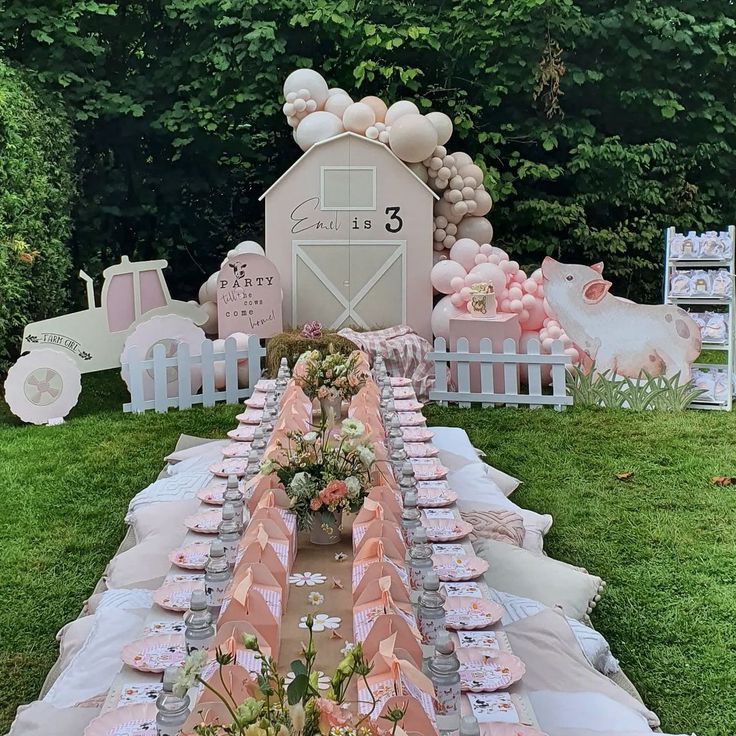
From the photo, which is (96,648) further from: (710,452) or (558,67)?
(558,67)

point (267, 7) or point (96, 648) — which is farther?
point (267, 7)

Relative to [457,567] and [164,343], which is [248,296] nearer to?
[164,343]

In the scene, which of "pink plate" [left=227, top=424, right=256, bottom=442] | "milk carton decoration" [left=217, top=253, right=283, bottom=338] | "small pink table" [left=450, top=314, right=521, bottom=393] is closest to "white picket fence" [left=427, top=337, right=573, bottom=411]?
"small pink table" [left=450, top=314, right=521, bottom=393]

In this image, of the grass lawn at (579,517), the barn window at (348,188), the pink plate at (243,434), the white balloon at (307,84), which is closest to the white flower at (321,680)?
the grass lawn at (579,517)

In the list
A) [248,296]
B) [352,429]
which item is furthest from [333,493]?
[248,296]

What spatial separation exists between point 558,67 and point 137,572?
792 centimetres

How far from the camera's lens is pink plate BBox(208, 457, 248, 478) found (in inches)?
150

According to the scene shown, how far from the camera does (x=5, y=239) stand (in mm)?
7062

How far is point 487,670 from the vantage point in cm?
228

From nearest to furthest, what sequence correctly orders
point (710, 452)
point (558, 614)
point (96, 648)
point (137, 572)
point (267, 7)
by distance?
point (96, 648)
point (558, 614)
point (137, 572)
point (710, 452)
point (267, 7)

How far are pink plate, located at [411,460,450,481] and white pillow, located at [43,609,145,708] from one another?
131 centimetres

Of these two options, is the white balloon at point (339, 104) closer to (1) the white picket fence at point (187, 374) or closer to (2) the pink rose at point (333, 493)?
(1) the white picket fence at point (187, 374)

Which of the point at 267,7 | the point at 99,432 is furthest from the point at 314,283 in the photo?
the point at 267,7

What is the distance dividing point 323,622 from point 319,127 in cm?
648
